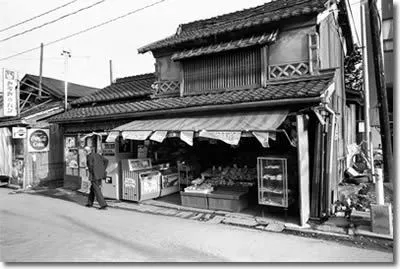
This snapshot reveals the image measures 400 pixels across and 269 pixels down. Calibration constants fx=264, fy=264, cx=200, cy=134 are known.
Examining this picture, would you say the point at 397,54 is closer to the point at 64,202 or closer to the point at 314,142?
the point at 314,142

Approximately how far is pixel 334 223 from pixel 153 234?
459 centimetres

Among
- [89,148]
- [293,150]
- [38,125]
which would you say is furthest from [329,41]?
[38,125]

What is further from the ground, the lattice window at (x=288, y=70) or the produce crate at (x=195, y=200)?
the lattice window at (x=288, y=70)

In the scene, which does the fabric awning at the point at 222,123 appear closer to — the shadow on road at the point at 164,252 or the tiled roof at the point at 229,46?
the tiled roof at the point at 229,46

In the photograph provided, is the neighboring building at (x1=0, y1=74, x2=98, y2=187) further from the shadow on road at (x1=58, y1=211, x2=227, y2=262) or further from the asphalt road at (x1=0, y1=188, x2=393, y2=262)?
the shadow on road at (x1=58, y1=211, x2=227, y2=262)

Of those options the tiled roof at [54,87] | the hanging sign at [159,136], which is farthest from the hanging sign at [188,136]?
the tiled roof at [54,87]

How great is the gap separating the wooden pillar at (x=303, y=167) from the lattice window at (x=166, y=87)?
5945mm

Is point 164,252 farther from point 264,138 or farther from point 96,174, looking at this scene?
point 96,174

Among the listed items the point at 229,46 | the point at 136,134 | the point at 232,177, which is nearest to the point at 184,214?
the point at 232,177

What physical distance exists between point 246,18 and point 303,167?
6.70 m

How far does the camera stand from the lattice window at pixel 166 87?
1135 cm

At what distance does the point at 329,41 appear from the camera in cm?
990

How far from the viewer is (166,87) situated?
11633 millimetres

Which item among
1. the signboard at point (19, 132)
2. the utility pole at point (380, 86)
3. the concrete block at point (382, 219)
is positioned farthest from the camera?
the signboard at point (19, 132)
